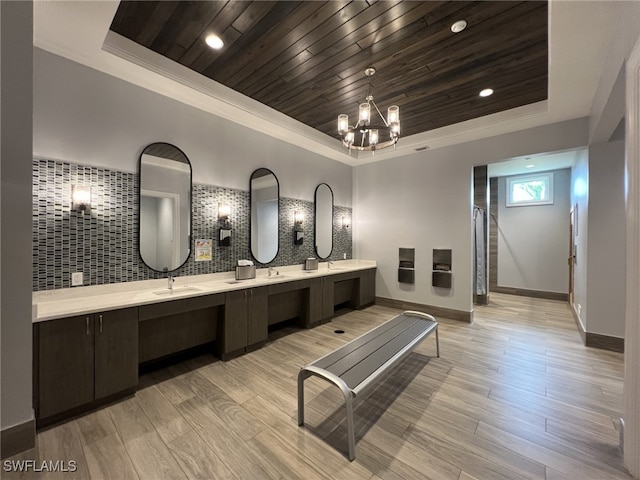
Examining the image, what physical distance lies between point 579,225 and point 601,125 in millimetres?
1920

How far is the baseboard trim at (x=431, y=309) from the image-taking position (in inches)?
172

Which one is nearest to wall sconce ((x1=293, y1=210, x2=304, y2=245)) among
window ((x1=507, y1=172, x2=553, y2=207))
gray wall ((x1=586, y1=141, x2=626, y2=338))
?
gray wall ((x1=586, y1=141, x2=626, y2=338))

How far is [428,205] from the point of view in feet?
15.7

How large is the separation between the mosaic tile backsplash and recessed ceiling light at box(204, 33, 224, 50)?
1.49 m

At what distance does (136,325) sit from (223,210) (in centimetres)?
168

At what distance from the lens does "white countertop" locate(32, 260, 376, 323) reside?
1.96m

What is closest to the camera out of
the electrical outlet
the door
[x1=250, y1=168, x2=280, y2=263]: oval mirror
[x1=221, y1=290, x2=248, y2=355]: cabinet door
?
the electrical outlet

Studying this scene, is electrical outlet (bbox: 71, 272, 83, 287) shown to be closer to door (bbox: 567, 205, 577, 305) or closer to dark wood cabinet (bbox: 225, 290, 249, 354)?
dark wood cabinet (bbox: 225, 290, 249, 354)

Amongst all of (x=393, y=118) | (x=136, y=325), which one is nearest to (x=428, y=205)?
(x=393, y=118)

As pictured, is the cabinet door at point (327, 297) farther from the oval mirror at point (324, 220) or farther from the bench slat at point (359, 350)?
the bench slat at point (359, 350)

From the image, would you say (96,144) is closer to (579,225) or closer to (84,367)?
(84,367)

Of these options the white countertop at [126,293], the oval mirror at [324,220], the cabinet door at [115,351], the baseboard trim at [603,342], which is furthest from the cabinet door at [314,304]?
the baseboard trim at [603,342]

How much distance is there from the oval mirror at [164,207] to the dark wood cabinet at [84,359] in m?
0.82

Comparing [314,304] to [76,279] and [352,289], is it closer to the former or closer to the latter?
[352,289]
